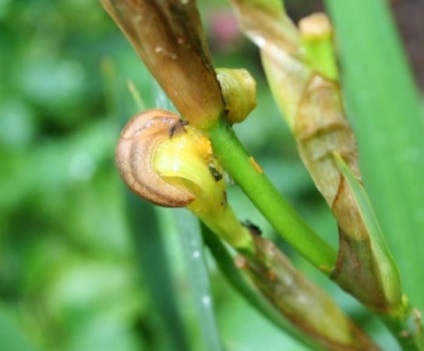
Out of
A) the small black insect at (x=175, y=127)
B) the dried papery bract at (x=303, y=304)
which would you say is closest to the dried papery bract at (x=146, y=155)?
the small black insect at (x=175, y=127)

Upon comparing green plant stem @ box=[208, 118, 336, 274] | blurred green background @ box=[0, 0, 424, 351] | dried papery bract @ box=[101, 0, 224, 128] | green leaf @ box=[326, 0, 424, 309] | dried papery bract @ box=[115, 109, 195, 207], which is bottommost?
blurred green background @ box=[0, 0, 424, 351]

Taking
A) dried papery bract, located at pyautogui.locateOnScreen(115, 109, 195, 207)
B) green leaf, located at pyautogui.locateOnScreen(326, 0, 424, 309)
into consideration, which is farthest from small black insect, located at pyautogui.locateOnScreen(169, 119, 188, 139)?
green leaf, located at pyautogui.locateOnScreen(326, 0, 424, 309)

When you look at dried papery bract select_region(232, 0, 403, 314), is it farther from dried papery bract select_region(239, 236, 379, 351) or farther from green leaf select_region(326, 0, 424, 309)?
green leaf select_region(326, 0, 424, 309)

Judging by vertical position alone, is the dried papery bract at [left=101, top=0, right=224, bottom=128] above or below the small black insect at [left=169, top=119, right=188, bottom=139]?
above

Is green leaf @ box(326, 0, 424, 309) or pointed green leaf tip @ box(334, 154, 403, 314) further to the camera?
green leaf @ box(326, 0, 424, 309)

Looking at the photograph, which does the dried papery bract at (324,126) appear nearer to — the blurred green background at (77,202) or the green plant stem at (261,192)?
the green plant stem at (261,192)

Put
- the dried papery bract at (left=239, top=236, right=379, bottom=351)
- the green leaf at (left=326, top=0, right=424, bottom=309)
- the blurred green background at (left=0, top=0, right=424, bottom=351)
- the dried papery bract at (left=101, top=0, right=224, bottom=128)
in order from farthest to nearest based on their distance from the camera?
the blurred green background at (left=0, top=0, right=424, bottom=351) → the green leaf at (left=326, top=0, right=424, bottom=309) → the dried papery bract at (left=239, top=236, right=379, bottom=351) → the dried papery bract at (left=101, top=0, right=224, bottom=128)
